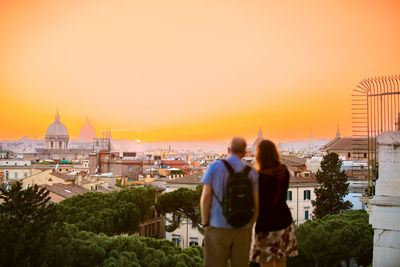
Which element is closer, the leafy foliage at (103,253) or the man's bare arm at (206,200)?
the man's bare arm at (206,200)

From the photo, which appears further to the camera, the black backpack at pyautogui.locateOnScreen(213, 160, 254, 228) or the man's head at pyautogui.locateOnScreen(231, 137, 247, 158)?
the man's head at pyautogui.locateOnScreen(231, 137, 247, 158)

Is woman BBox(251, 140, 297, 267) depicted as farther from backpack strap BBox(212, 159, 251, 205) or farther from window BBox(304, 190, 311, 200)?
window BBox(304, 190, 311, 200)

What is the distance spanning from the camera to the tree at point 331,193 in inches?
967

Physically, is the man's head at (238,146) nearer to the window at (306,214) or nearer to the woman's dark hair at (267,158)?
the woman's dark hair at (267,158)

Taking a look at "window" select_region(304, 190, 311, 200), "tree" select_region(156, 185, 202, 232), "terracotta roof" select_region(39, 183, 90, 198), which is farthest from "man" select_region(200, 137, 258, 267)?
"window" select_region(304, 190, 311, 200)

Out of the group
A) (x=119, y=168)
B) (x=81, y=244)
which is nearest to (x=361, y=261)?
(x=81, y=244)

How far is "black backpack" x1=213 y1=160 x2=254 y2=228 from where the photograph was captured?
368 cm

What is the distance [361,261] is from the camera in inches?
516

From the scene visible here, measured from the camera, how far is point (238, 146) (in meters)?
3.86

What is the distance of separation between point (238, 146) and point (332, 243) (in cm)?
942

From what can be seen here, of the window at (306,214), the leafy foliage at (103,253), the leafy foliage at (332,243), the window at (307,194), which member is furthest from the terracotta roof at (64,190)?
the leafy foliage at (332,243)

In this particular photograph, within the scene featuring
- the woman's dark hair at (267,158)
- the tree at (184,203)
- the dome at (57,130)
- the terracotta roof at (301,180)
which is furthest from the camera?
the dome at (57,130)

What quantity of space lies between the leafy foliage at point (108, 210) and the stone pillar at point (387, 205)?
1168 centimetres

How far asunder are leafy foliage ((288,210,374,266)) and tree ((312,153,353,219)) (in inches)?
454
